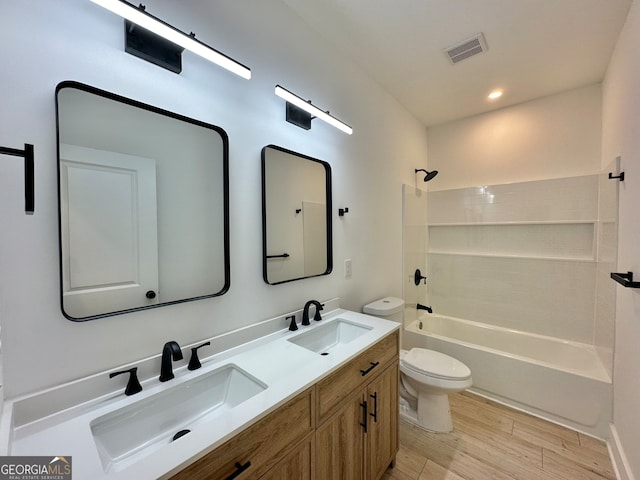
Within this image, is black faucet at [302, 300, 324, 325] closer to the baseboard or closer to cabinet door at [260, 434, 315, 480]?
cabinet door at [260, 434, 315, 480]

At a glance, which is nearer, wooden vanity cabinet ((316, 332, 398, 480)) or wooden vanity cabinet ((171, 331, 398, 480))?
wooden vanity cabinet ((171, 331, 398, 480))

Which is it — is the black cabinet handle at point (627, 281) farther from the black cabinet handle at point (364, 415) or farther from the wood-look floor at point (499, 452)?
the black cabinet handle at point (364, 415)

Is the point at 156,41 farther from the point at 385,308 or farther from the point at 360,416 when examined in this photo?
the point at 385,308

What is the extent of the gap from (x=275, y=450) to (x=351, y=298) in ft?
4.03

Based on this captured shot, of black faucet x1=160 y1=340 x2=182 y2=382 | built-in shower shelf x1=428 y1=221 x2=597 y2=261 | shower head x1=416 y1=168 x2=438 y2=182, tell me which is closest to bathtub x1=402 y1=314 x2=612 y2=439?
built-in shower shelf x1=428 y1=221 x2=597 y2=261

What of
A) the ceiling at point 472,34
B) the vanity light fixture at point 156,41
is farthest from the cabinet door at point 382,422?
the ceiling at point 472,34

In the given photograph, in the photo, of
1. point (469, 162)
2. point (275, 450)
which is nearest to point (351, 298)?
point (275, 450)

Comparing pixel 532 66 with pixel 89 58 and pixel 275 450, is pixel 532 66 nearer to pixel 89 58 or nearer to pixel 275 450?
pixel 89 58

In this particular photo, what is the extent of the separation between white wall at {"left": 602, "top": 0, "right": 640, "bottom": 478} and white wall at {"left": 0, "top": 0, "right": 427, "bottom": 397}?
1.51m

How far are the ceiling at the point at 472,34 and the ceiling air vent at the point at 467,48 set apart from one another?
38mm

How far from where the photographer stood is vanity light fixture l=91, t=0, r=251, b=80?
2.65ft

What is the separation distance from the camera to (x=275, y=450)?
0.84 m

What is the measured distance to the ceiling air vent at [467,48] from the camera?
174cm

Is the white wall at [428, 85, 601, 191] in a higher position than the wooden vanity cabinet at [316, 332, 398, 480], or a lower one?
higher
